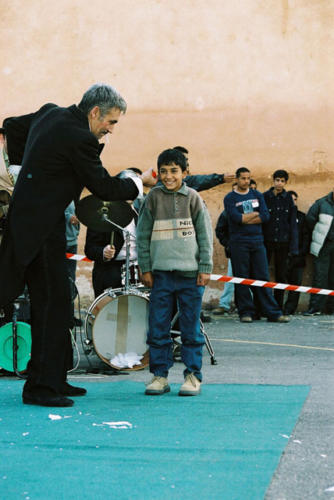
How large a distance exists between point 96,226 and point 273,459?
3.30 meters

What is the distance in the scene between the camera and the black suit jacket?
18.4 ft

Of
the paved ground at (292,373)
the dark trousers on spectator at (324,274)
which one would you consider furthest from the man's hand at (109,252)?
the dark trousers on spectator at (324,274)

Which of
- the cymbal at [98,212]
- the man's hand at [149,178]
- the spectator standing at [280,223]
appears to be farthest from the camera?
the spectator standing at [280,223]

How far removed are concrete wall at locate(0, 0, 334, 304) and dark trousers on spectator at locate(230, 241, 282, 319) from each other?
6.84ft

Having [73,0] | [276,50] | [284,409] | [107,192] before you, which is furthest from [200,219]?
[73,0]

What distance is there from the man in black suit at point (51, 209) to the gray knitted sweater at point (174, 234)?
0.59 meters

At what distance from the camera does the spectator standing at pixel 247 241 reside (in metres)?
12.1

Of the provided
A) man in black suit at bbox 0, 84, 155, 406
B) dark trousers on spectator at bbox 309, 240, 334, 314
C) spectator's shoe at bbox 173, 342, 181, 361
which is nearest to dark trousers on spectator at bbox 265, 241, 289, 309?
dark trousers on spectator at bbox 309, 240, 334, 314

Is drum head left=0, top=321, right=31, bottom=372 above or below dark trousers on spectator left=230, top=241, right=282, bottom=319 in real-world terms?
below

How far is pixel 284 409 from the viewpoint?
18.5ft

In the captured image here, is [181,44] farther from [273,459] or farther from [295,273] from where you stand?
[273,459]

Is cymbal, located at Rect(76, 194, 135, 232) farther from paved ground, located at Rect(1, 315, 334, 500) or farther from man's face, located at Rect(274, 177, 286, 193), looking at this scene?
man's face, located at Rect(274, 177, 286, 193)

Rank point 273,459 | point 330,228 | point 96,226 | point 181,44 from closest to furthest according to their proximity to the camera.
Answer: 1. point 273,459
2. point 96,226
3. point 330,228
4. point 181,44

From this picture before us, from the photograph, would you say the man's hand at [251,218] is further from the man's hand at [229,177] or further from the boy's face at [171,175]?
the boy's face at [171,175]
